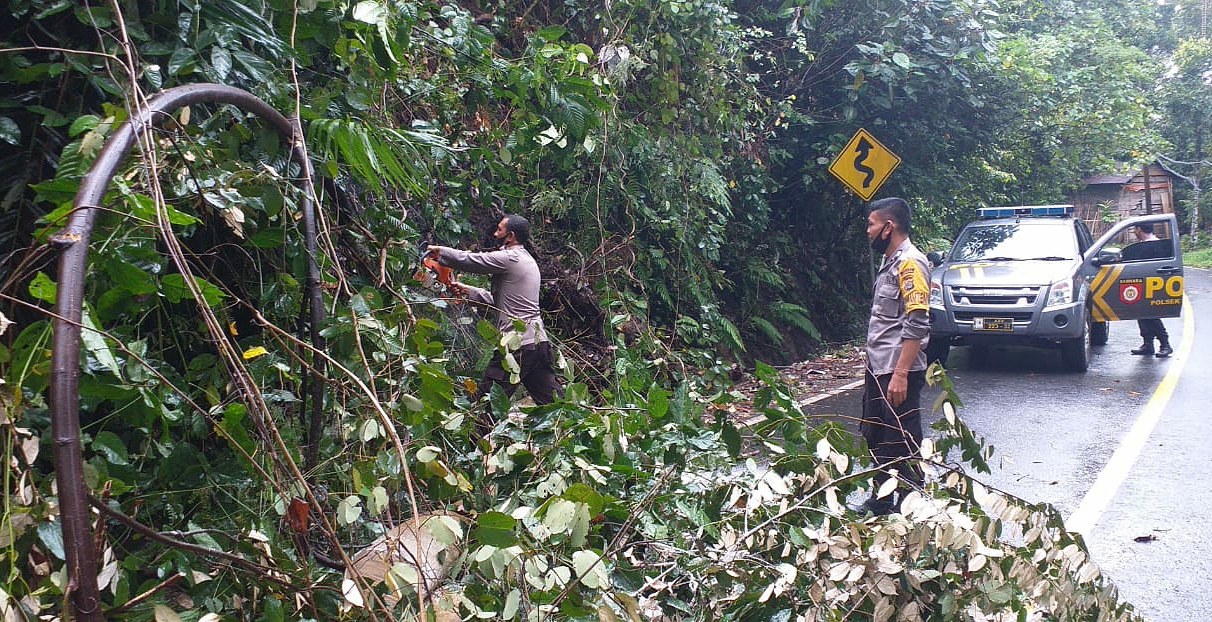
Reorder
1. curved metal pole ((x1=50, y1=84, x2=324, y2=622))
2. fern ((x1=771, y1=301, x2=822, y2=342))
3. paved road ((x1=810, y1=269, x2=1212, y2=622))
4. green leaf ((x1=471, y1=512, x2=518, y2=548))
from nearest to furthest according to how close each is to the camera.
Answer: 1. curved metal pole ((x1=50, y1=84, x2=324, y2=622))
2. green leaf ((x1=471, y1=512, x2=518, y2=548))
3. paved road ((x1=810, y1=269, x2=1212, y2=622))
4. fern ((x1=771, y1=301, x2=822, y2=342))

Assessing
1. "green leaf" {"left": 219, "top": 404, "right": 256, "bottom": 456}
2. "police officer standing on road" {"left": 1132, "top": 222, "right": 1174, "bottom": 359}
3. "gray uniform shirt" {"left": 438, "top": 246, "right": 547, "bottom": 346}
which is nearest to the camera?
"green leaf" {"left": 219, "top": 404, "right": 256, "bottom": 456}

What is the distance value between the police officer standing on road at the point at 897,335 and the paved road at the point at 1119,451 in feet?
2.81

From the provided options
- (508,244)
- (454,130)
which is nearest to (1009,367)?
(508,244)

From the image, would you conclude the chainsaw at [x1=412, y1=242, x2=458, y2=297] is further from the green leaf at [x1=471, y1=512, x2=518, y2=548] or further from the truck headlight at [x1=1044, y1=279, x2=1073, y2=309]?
the truck headlight at [x1=1044, y1=279, x2=1073, y2=309]

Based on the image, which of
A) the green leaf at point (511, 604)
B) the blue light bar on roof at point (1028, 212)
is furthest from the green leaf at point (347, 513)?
the blue light bar on roof at point (1028, 212)

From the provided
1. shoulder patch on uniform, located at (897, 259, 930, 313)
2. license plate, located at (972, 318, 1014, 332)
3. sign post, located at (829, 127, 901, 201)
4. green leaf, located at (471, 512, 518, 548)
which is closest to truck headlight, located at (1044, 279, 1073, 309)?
license plate, located at (972, 318, 1014, 332)

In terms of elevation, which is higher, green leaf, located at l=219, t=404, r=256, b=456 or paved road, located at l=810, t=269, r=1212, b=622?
green leaf, located at l=219, t=404, r=256, b=456

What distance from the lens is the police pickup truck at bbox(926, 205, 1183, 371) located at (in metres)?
11.2

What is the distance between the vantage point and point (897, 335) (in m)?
5.46

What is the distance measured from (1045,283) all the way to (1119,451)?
4.27 metres

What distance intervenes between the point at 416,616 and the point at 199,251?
1291 mm

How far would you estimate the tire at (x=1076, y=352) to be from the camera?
37.4 ft

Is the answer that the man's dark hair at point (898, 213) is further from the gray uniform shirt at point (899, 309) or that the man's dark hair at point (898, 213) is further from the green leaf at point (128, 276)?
the green leaf at point (128, 276)

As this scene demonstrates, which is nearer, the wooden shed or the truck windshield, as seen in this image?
the truck windshield
